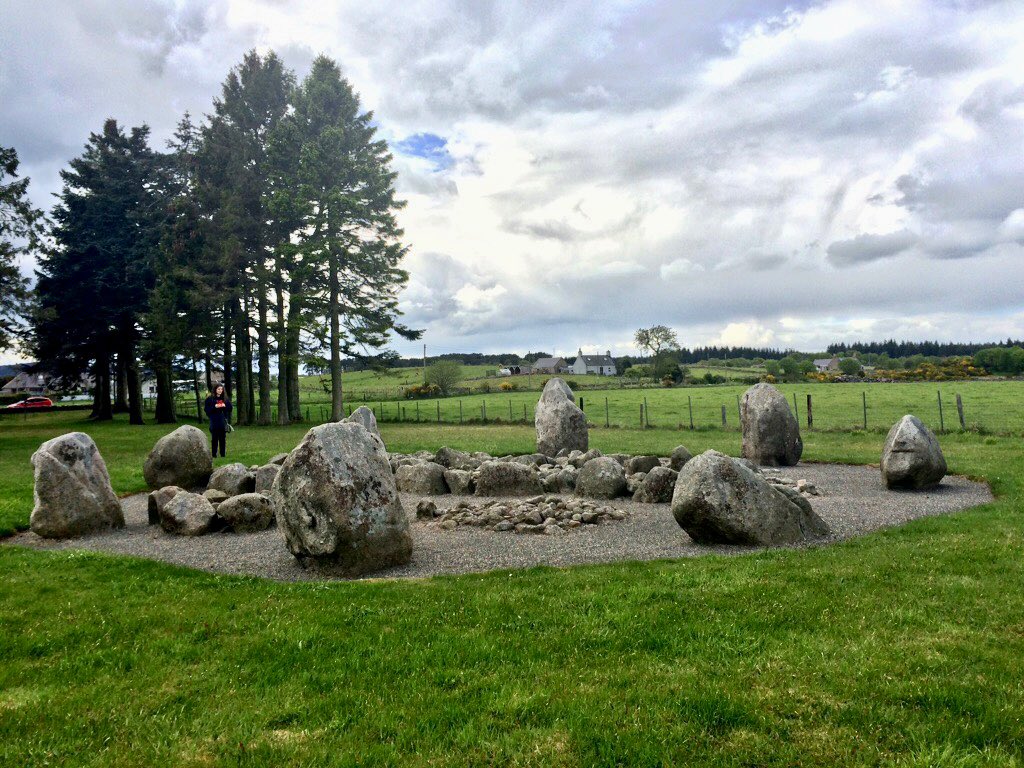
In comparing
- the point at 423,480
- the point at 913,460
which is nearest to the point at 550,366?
the point at 423,480

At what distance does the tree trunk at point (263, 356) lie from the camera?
38.1 meters

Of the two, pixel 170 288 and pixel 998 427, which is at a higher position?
pixel 170 288

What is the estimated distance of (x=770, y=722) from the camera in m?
4.48

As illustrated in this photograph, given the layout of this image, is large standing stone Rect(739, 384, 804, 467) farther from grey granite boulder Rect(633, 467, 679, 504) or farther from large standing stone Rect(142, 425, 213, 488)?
large standing stone Rect(142, 425, 213, 488)

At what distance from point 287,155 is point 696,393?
40.4 meters

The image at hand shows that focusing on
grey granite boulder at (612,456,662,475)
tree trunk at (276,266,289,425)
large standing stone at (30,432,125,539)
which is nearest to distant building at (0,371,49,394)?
tree trunk at (276,266,289,425)

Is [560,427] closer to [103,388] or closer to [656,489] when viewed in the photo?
[656,489]

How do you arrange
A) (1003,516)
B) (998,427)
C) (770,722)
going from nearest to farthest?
(770,722) < (1003,516) < (998,427)

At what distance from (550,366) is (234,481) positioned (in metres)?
104

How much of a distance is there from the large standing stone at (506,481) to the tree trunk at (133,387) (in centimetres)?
3230

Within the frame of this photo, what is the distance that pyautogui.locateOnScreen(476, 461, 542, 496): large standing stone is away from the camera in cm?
1477

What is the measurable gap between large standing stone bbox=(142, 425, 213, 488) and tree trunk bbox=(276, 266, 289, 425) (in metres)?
21.3

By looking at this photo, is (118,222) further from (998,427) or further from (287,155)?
(998,427)

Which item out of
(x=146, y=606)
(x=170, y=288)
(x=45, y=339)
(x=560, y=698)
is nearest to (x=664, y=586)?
(x=560, y=698)
